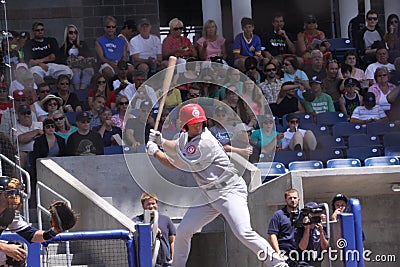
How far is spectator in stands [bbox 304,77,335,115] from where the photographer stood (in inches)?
598

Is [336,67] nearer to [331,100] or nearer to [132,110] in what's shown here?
[331,100]

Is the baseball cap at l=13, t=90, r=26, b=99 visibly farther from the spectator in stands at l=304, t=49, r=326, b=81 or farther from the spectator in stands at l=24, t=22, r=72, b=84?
the spectator in stands at l=304, t=49, r=326, b=81

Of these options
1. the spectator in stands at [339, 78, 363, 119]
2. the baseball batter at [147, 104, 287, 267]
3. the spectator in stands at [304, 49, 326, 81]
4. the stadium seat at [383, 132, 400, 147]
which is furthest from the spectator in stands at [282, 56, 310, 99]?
the baseball batter at [147, 104, 287, 267]

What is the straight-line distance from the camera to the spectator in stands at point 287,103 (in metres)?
15.0

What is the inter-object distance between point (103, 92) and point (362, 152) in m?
3.62

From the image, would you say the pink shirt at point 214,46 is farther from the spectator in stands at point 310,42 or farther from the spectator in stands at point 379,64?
the spectator in stands at point 379,64

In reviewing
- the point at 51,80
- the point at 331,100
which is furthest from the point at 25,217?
the point at 331,100

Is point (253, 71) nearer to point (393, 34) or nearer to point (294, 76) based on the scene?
point (294, 76)

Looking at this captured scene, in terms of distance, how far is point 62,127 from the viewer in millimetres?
13828

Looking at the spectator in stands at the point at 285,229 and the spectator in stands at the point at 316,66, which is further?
the spectator in stands at the point at 316,66

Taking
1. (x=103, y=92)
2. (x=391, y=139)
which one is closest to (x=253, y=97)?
(x=391, y=139)

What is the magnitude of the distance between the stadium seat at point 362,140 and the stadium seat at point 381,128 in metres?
0.24

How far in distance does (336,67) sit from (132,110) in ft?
11.7

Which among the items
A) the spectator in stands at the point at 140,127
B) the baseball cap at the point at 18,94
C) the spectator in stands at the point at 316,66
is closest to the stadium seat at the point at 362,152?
the spectator in stands at the point at 316,66
